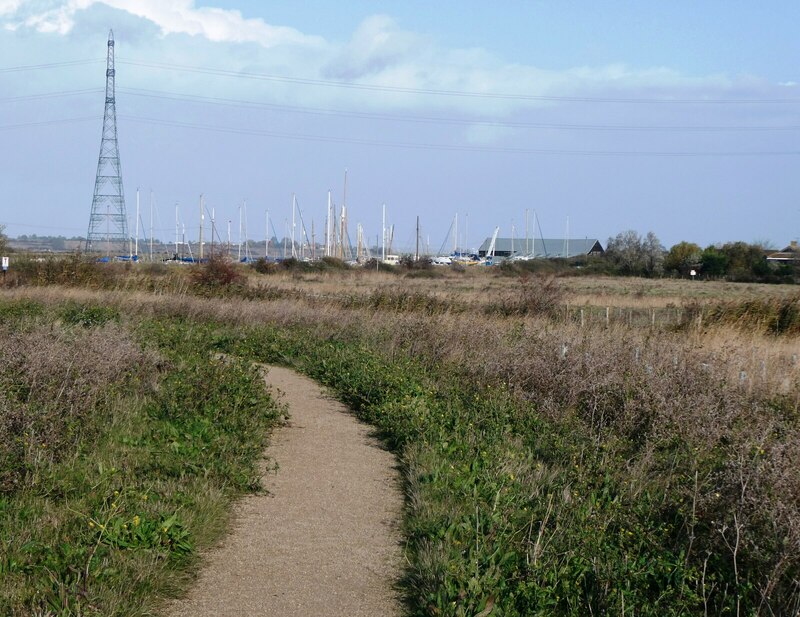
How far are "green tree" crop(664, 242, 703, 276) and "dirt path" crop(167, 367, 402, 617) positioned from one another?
66187mm

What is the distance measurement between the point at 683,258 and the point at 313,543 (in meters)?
75.4

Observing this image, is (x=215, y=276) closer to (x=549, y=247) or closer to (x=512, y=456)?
(x=512, y=456)

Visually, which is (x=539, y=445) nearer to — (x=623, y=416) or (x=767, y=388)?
(x=623, y=416)

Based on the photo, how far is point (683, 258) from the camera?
3034 inches

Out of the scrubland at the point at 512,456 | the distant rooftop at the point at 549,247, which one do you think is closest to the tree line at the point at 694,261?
the distant rooftop at the point at 549,247

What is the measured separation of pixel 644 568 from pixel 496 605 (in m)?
1.18

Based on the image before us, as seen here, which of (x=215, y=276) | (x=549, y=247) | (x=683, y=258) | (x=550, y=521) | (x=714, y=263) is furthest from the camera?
(x=549, y=247)

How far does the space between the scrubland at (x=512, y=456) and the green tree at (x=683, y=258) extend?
190 feet

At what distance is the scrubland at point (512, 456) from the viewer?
17.7 ft

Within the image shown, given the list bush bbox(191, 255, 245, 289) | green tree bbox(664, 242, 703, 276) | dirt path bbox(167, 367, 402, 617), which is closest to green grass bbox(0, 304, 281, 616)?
dirt path bbox(167, 367, 402, 617)

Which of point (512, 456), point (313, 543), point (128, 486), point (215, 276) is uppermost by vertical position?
point (215, 276)

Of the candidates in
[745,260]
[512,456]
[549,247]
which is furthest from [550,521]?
[549,247]

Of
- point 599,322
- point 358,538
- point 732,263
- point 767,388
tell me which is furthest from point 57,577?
point 732,263

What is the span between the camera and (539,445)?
896 cm
